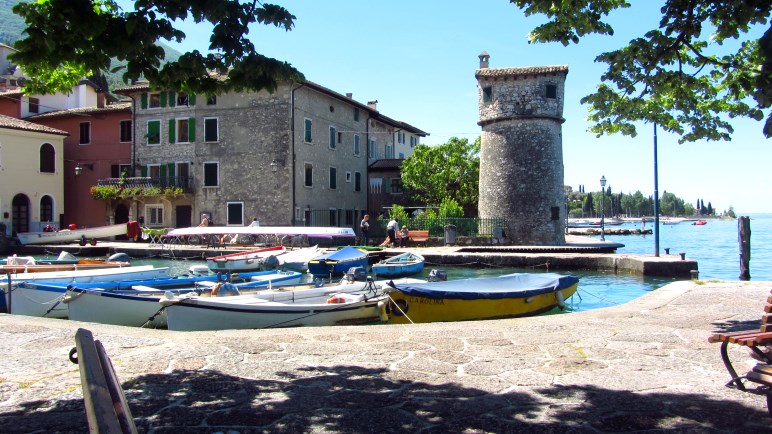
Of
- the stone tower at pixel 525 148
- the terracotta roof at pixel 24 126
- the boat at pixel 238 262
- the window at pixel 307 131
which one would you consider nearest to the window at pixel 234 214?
the window at pixel 307 131

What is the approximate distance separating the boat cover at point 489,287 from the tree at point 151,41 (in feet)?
24.6

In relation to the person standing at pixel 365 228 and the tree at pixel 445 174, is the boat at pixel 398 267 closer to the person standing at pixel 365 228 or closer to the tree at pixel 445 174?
the person standing at pixel 365 228

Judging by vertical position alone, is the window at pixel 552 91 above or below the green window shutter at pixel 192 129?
above

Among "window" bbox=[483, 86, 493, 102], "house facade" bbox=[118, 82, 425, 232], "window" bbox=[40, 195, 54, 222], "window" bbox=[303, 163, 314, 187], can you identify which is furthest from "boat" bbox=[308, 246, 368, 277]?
"window" bbox=[40, 195, 54, 222]

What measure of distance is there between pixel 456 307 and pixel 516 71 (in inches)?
917

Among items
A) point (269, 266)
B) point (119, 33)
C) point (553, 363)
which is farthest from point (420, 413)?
point (269, 266)

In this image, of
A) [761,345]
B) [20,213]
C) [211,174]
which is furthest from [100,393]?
[20,213]

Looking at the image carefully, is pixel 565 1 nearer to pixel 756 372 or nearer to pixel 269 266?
pixel 756 372

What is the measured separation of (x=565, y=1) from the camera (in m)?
7.43

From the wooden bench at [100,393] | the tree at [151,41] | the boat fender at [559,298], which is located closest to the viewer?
the wooden bench at [100,393]

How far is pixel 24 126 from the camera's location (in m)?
40.0

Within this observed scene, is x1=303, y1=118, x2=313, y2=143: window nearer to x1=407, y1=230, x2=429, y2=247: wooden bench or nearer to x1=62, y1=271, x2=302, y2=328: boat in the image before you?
x1=407, y1=230, x2=429, y2=247: wooden bench

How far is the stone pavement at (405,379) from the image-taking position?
441cm

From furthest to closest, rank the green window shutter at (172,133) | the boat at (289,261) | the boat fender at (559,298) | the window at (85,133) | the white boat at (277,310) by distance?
the window at (85,133) < the green window shutter at (172,133) < the boat at (289,261) < the boat fender at (559,298) < the white boat at (277,310)
